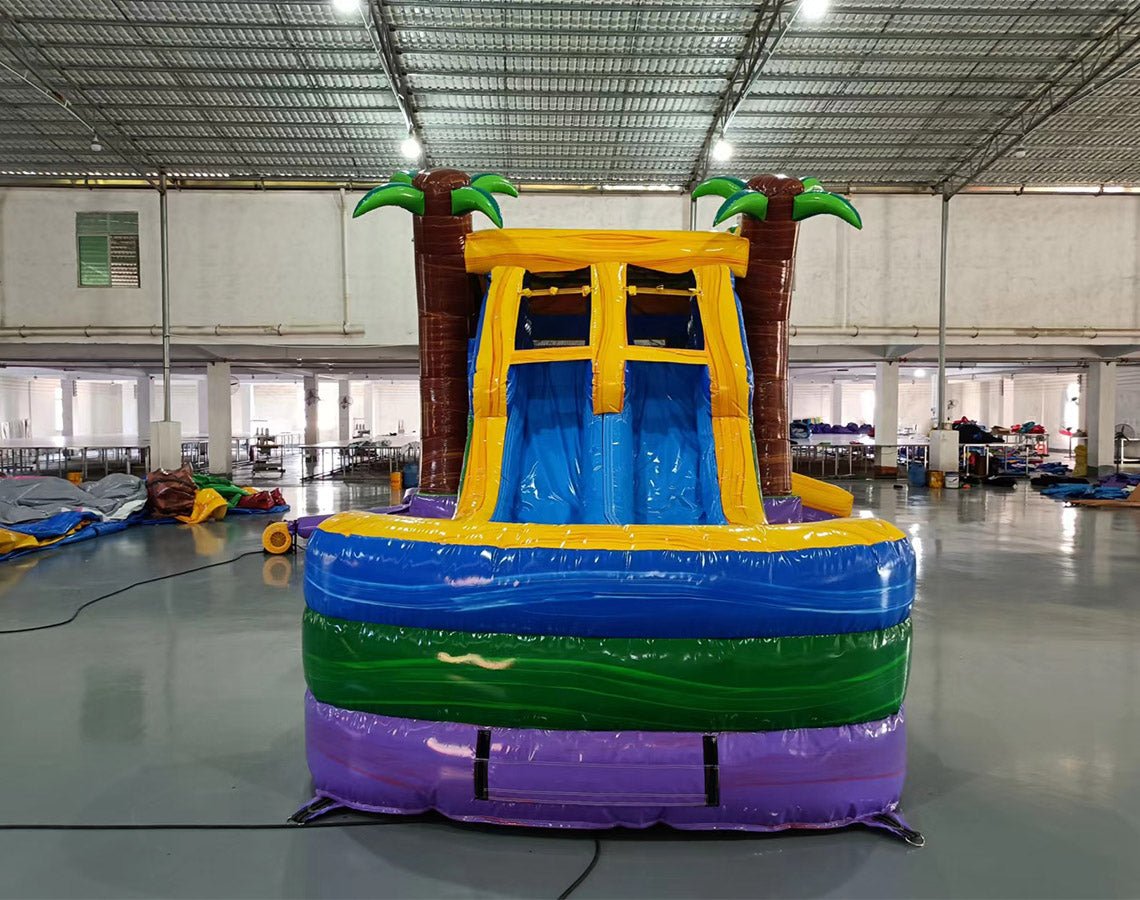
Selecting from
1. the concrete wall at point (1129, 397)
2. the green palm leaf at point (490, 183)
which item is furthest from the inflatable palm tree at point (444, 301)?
the concrete wall at point (1129, 397)

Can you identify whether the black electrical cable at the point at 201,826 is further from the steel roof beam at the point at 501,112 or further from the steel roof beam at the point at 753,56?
the steel roof beam at the point at 501,112

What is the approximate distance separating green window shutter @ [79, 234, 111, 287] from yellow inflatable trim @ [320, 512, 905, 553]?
1337 cm

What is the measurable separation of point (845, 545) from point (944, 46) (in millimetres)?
9585

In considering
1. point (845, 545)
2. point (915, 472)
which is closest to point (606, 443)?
point (845, 545)

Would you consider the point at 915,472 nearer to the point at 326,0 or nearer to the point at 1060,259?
the point at 1060,259

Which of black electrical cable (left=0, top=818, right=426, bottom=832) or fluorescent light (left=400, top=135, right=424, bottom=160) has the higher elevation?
fluorescent light (left=400, top=135, right=424, bottom=160)

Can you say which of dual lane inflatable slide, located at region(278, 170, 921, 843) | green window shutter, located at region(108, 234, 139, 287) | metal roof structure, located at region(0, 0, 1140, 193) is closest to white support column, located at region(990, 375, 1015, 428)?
metal roof structure, located at region(0, 0, 1140, 193)

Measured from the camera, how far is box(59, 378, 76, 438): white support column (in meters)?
27.6

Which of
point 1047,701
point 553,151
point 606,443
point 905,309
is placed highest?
point 553,151

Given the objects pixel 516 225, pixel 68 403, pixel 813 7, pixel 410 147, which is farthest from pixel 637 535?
pixel 68 403

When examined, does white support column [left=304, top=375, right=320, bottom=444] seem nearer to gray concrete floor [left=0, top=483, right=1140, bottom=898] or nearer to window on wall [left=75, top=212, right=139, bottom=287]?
window on wall [left=75, top=212, right=139, bottom=287]

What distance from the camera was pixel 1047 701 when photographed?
347 cm

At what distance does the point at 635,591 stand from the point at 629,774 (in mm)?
576

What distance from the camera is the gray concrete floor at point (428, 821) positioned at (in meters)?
2.09
